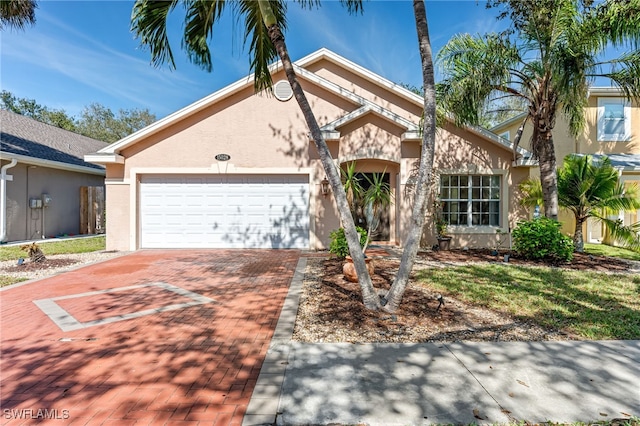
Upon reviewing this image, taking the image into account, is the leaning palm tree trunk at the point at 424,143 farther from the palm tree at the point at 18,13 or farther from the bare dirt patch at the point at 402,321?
the palm tree at the point at 18,13

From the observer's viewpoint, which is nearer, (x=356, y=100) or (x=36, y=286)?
(x=36, y=286)

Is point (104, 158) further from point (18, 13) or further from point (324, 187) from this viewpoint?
point (324, 187)

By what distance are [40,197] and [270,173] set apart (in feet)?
35.0

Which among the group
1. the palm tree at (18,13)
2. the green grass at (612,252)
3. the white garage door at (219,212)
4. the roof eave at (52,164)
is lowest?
the green grass at (612,252)

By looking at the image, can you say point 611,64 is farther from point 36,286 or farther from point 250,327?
point 36,286

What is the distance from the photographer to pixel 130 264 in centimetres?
911

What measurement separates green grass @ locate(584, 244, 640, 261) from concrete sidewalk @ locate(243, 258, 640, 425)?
27.7 ft

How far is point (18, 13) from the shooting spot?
37.3 ft

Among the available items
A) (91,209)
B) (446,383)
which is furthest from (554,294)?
(91,209)

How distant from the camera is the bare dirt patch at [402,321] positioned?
4.27m

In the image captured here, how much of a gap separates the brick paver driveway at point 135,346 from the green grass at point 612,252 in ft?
35.1

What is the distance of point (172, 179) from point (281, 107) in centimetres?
480

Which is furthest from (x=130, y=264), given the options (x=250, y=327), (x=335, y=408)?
(x=335, y=408)

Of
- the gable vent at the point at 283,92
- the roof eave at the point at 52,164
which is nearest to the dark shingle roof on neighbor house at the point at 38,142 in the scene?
→ the roof eave at the point at 52,164
